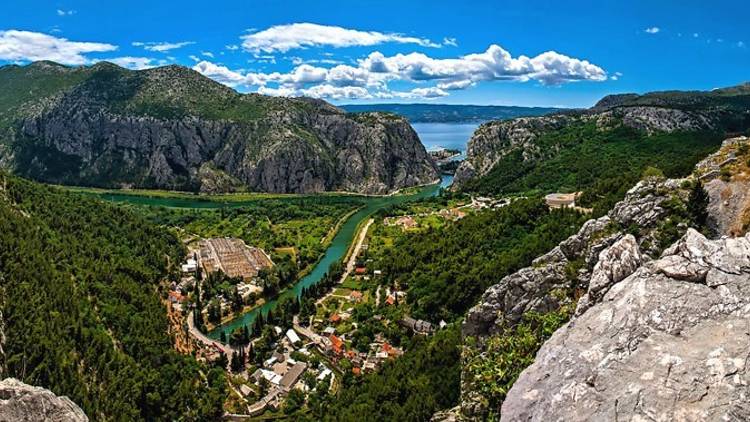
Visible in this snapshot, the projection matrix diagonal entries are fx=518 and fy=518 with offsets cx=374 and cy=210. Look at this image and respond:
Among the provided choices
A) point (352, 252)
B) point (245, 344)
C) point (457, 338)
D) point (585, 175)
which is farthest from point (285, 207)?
point (457, 338)

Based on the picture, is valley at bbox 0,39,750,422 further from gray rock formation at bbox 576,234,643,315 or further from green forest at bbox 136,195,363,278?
green forest at bbox 136,195,363,278

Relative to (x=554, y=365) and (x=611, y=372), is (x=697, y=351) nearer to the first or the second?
(x=611, y=372)

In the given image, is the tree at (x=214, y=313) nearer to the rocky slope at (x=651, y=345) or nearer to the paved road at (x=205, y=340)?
the paved road at (x=205, y=340)

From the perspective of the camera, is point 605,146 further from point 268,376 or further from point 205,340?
point 268,376

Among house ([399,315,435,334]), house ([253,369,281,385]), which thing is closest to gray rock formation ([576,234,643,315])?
house ([399,315,435,334])

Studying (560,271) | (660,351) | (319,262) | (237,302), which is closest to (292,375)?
(237,302)

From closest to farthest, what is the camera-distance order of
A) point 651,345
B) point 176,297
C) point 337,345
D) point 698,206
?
point 651,345, point 698,206, point 337,345, point 176,297
